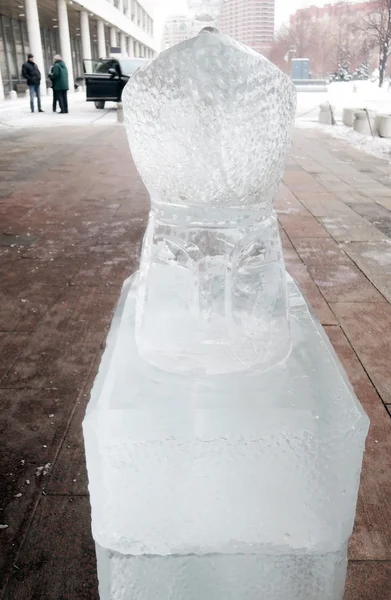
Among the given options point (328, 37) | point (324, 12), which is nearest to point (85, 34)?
point (324, 12)

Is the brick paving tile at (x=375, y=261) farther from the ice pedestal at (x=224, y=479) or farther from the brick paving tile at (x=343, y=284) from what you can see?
the ice pedestal at (x=224, y=479)

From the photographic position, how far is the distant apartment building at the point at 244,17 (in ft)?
5.23

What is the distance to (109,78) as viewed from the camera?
19125 millimetres

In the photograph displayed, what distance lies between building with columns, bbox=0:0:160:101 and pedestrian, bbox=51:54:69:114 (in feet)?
16.4

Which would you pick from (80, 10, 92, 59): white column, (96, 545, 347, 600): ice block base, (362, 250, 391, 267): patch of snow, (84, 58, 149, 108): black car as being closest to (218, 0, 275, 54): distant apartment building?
(96, 545, 347, 600): ice block base

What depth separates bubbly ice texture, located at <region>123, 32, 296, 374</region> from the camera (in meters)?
1.14

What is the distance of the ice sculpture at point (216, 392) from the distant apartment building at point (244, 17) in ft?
1.03

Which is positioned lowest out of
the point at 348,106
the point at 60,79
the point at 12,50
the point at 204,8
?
the point at 348,106

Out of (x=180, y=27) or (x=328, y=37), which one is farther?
(x=328, y=37)

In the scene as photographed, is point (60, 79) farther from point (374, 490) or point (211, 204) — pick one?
point (211, 204)

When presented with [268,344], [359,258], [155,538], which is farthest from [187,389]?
[359,258]

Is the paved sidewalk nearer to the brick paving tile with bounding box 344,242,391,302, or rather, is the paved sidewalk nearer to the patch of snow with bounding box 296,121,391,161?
the brick paving tile with bounding box 344,242,391,302

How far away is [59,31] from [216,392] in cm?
3638

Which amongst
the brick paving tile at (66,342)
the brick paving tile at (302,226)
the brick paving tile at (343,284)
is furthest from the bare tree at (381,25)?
the brick paving tile at (66,342)
